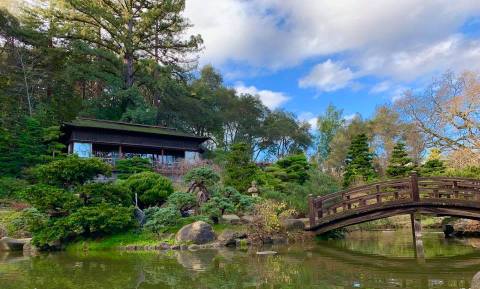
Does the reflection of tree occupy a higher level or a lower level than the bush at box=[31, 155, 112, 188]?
lower

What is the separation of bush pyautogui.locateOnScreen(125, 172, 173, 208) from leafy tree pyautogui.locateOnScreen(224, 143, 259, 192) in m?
3.32

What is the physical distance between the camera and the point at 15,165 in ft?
69.9

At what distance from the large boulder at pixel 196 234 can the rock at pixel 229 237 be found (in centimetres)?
37

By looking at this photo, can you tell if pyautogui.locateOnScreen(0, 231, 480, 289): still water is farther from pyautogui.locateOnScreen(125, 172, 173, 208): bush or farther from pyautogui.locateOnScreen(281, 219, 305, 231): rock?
pyautogui.locateOnScreen(125, 172, 173, 208): bush

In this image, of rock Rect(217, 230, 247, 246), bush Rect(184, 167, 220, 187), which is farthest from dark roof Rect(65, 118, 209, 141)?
rock Rect(217, 230, 247, 246)

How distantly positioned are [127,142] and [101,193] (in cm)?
1232

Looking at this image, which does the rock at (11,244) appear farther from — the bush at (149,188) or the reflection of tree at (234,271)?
the bush at (149,188)

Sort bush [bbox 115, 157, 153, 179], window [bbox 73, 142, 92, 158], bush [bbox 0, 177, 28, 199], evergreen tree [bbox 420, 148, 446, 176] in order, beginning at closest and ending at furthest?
1. bush [bbox 0, 177, 28, 199]
2. bush [bbox 115, 157, 153, 179]
3. evergreen tree [bbox 420, 148, 446, 176]
4. window [bbox 73, 142, 92, 158]

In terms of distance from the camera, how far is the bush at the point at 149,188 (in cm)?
1594

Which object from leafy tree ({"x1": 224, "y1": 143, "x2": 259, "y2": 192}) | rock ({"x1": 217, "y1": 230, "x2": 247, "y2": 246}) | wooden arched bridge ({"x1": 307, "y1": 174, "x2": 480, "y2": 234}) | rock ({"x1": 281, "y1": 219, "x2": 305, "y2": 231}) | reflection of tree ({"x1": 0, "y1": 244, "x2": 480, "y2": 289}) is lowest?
reflection of tree ({"x1": 0, "y1": 244, "x2": 480, "y2": 289})

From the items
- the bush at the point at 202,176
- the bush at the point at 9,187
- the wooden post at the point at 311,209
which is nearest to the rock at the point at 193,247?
the bush at the point at 202,176

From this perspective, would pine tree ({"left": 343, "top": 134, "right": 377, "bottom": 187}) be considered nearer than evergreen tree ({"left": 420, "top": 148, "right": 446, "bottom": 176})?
No

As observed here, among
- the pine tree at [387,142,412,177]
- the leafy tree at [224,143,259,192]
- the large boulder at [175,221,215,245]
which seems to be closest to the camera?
the large boulder at [175,221,215,245]

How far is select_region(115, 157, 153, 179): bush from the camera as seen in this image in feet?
72.4
